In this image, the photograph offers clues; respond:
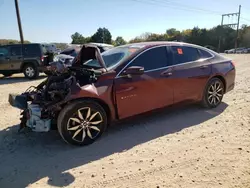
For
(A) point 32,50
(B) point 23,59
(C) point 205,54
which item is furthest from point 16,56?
(C) point 205,54

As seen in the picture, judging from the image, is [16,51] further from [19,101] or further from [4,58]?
[19,101]

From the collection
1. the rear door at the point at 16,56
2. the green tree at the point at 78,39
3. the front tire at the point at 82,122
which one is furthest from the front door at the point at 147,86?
the green tree at the point at 78,39

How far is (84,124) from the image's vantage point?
163 inches

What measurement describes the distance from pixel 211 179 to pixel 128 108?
1971 mm

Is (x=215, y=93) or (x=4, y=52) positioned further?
(x=4, y=52)

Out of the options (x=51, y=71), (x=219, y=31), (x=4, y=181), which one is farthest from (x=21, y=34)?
(x=219, y=31)

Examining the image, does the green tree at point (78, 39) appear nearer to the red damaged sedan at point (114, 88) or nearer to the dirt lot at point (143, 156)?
the red damaged sedan at point (114, 88)

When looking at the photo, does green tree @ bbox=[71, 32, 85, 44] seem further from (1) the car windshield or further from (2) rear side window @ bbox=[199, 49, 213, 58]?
(1) the car windshield

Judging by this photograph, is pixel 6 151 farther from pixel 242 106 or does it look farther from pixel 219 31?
pixel 219 31

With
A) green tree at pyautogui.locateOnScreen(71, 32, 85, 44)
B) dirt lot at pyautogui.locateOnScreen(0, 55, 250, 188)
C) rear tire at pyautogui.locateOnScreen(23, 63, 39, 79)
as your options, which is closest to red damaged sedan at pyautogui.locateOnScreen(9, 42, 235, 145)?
dirt lot at pyautogui.locateOnScreen(0, 55, 250, 188)

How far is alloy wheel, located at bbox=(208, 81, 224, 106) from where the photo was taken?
5.78m

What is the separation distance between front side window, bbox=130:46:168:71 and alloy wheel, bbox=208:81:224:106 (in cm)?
148

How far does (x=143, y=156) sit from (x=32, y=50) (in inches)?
435

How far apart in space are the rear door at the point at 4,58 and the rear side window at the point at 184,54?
1051cm
